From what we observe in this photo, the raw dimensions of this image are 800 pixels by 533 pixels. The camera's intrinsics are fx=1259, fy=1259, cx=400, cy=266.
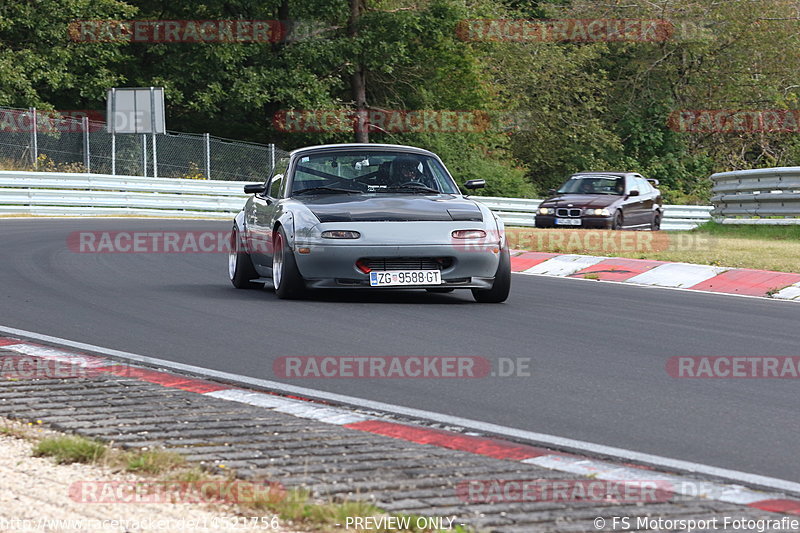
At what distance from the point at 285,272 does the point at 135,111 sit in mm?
24383

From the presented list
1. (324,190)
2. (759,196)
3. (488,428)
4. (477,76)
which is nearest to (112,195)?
(759,196)

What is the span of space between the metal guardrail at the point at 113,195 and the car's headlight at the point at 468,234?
19.8 metres

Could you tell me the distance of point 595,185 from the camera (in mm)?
26484

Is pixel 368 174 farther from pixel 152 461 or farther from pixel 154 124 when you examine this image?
pixel 154 124

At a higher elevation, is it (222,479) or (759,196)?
(759,196)

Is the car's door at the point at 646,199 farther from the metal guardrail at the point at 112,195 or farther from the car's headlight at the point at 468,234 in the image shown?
the car's headlight at the point at 468,234

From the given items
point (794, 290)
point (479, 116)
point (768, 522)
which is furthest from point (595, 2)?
point (768, 522)

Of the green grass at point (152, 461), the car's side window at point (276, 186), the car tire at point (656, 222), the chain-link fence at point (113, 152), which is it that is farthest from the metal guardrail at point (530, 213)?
the green grass at point (152, 461)

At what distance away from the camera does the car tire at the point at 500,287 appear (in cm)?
1102

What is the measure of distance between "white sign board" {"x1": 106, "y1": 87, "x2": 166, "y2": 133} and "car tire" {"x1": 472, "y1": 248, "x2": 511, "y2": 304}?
2370 cm

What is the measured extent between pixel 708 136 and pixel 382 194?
3978 centimetres

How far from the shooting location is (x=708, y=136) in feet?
161

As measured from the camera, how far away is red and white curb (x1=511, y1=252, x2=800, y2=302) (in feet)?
43.2

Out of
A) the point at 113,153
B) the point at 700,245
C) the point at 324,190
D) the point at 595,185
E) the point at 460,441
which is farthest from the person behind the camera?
the point at 113,153
